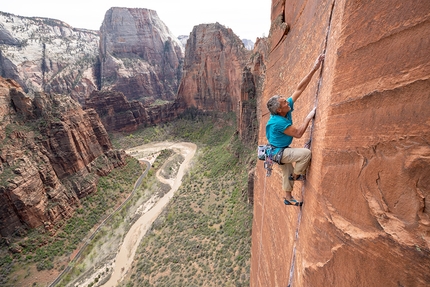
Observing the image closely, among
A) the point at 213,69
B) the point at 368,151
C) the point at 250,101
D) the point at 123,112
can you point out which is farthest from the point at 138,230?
the point at 123,112

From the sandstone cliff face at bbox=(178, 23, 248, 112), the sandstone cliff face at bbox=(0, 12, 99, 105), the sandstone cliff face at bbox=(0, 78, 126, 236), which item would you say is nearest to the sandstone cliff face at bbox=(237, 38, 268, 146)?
the sandstone cliff face at bbox=(178, 23, 248, 112)

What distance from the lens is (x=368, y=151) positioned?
2.74 m

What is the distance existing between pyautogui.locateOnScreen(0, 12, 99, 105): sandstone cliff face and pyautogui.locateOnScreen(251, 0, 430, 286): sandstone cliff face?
93.7 metres

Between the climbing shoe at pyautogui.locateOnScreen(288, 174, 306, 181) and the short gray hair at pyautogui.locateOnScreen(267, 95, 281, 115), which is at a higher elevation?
the short gray hair at pyautogui.locateOnScreen(267, 95, 281, 115)

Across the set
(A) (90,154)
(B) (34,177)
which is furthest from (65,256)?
(A) (90,154)

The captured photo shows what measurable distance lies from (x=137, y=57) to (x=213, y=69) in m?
54.4

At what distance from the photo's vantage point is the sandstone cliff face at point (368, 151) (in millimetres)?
2232

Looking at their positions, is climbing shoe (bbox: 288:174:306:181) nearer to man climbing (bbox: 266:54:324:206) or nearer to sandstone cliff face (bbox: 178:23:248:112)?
man climbing (bbox: 266:54:324:206)

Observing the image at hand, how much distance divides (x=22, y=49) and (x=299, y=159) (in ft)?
399

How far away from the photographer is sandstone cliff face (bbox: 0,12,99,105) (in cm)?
8200

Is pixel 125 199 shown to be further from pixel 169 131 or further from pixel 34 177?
pixel 169 131

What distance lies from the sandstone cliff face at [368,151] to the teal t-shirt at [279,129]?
1.57 feet

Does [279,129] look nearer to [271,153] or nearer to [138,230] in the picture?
[271,153]

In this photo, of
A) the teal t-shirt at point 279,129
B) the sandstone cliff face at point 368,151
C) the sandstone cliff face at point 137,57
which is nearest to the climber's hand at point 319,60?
the sandstone cliff face at point 368,151
